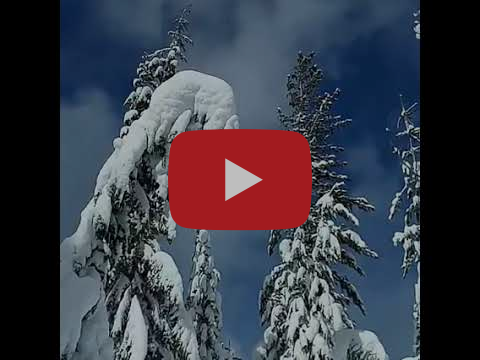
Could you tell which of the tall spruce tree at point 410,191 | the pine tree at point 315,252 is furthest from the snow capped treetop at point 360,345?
the tall spruce tree at point 410,191

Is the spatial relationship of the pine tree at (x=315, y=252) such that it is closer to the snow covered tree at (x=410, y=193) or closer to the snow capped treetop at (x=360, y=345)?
the snow capped treetop at (x=360, y=345)

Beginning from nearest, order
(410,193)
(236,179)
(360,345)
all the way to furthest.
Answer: (236,179) → (410,193) → (360,345)

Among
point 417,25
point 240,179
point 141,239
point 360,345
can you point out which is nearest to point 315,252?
point 360,345

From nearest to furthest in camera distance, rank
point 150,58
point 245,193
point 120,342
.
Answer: point 245,193 < point 150,58 < point 120,342

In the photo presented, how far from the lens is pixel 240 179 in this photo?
1.86m

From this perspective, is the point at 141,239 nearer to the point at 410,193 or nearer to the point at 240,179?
the point at 240,179

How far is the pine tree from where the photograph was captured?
2.01 metres

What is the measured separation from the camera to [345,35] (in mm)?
2012

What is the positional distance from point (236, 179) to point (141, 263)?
589 millimetres

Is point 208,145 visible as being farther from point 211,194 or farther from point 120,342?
point 120,342

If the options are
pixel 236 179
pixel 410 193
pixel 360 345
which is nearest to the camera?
pixel 236 179

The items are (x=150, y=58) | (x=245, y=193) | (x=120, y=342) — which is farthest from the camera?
(x=120, y=342)
